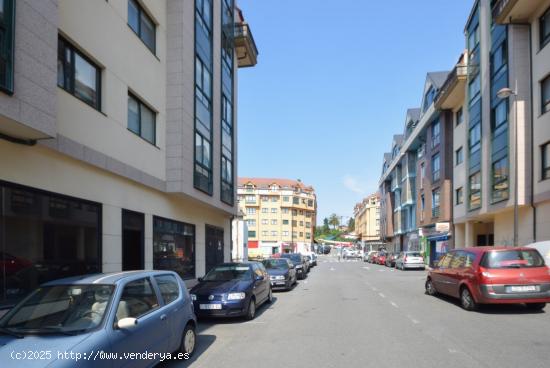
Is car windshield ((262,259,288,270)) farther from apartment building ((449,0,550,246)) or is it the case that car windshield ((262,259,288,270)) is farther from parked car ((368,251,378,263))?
parked car ((368,251,378,263))

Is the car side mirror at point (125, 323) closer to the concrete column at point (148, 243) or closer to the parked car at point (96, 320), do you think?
the parked car at point (96, 320)

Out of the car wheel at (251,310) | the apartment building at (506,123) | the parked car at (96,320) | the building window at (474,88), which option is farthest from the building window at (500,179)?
the parked car at (96,320)

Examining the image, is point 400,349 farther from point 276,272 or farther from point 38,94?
point 276,272

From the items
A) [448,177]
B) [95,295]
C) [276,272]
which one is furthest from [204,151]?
[448,177]

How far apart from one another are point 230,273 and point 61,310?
275 inches

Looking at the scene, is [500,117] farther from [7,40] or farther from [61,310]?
[61,310]

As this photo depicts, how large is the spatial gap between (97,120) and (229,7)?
51.1ft

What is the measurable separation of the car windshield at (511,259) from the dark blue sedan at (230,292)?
574 centimetres

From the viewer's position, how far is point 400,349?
7477 millimetres

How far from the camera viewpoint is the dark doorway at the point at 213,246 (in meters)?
21.4

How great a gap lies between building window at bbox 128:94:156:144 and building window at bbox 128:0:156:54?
1951 millimetres

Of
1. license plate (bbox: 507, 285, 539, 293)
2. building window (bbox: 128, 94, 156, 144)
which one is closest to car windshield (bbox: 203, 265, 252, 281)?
building window (bbox: 128, 94, 156, 144)

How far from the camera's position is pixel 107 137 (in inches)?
453

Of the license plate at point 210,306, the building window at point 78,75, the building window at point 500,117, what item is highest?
the building window at point 500,117
